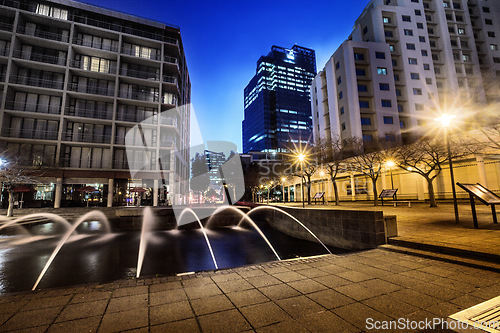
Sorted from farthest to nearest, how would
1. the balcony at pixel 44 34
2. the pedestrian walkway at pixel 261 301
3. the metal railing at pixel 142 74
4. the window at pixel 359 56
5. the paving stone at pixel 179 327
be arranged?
1. the window at pixel 359 56
2. the metal railing at pixel 142 74
3. the balcony at pixel 44 34
4. the pedestrian walkway at pixel 261 301
5. the paving stone at pixel 179 327

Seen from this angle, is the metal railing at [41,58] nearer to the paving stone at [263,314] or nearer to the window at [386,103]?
the paving stone at [263,314]

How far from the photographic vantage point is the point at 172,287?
404cm

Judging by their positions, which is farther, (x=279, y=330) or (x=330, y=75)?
(x=330, y=75)

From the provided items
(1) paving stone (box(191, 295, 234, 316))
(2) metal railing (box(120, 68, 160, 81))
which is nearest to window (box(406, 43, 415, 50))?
(2) metal railing (box(120, 68, 160, 81))

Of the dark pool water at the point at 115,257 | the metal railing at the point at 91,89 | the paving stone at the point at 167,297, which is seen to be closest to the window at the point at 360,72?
the metal railing at the point at 91,89

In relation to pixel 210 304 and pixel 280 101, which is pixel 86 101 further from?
pixel 280 101

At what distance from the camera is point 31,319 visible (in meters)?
2.95

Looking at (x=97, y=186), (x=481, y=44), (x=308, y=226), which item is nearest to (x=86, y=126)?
(x=97, y=186)

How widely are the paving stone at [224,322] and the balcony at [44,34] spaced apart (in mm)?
43294

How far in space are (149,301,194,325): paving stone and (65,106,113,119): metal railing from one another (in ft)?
118

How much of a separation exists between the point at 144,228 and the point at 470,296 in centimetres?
1883

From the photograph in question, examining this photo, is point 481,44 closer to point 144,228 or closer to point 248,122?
point 144,228

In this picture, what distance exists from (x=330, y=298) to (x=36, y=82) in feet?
138

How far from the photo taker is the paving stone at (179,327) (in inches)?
105
